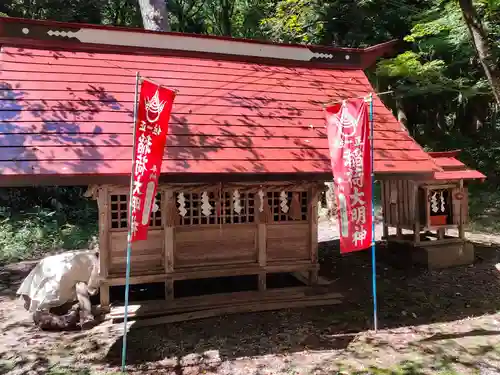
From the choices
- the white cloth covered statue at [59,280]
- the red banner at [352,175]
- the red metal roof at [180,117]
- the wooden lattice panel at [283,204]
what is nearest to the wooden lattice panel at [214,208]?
the wooden lattice panel at [283,204]

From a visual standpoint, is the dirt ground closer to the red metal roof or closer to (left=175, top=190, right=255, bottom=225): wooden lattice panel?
(left=175, top=190, right=255, bottom=225): wooden lattice panel

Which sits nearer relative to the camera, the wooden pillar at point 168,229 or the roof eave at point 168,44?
the wooden pillar at point 168,229

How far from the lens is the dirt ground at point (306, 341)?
5.53 metres

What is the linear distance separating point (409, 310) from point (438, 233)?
378 cm

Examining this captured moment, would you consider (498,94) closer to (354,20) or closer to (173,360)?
(173,360)

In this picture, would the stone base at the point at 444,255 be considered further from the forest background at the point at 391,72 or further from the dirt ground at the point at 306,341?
the forest background at the point at 391,72

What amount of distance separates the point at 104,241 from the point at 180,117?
2.75 m

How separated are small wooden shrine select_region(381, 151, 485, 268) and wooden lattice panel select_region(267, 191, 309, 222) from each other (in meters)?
3.41

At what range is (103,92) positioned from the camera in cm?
781

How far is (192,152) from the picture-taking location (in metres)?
7.11

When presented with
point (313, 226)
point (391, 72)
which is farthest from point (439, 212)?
point (391, 72)

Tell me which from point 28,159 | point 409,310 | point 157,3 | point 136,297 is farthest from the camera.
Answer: point 157,3

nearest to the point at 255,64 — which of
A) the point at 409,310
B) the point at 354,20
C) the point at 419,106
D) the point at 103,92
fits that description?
the point at 103,92

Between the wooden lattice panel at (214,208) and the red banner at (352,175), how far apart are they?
235 cm
